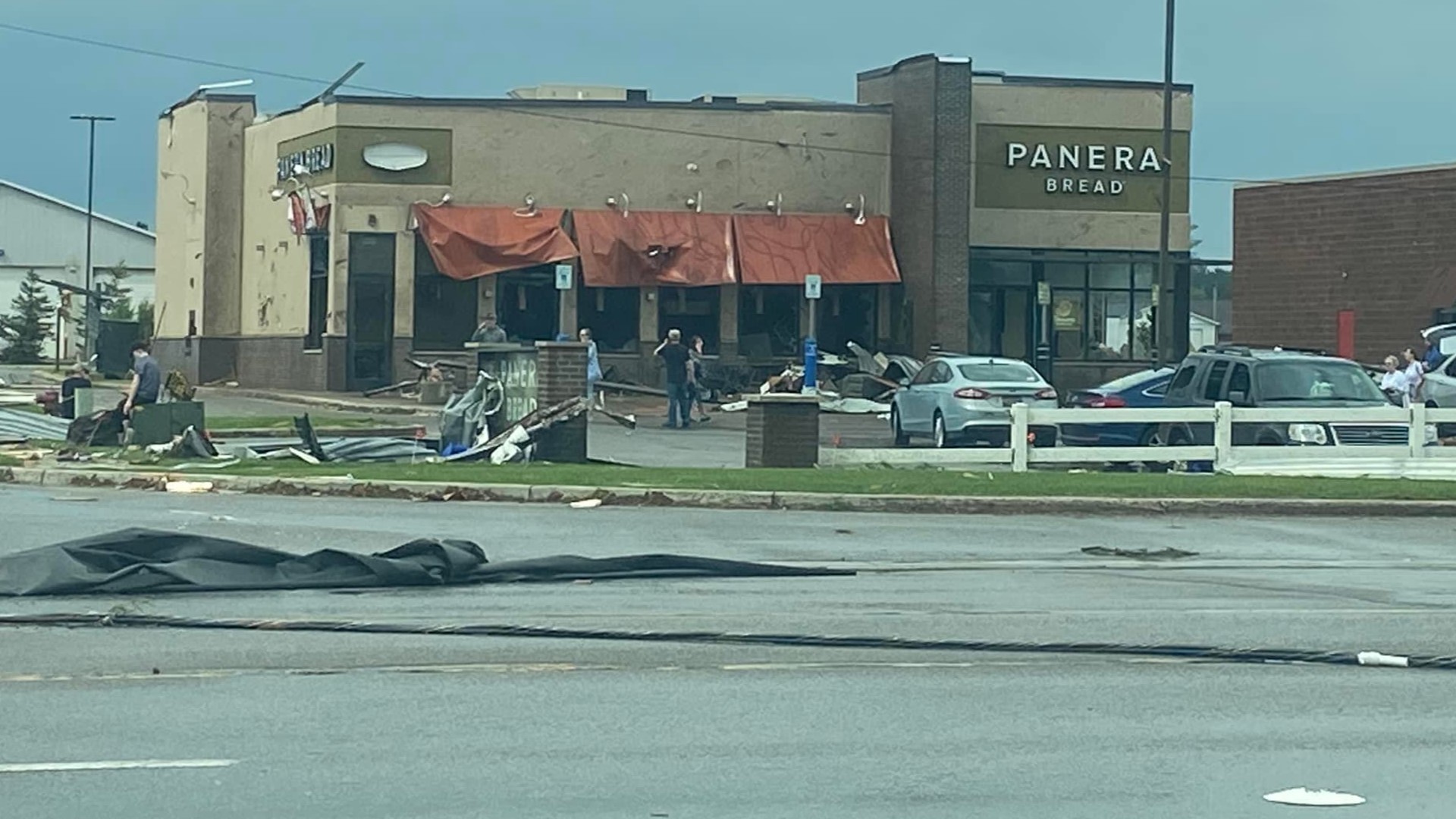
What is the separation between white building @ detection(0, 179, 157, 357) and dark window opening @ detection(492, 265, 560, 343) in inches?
2273

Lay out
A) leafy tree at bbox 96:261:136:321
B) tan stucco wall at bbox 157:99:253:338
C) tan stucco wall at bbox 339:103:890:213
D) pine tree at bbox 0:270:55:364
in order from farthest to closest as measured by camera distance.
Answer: pine tree at bbox 0:270:55:364 → leafy tree at bbox 96:261:136:321 → tan stucco wall at bbox 157:99:253:338 → tan stucco wall at bbox 339:103:890:213

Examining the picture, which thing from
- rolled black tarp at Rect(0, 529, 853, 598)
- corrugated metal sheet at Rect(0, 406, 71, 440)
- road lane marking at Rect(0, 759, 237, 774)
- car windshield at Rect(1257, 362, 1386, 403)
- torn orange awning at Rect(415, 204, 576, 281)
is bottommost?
road lane marking at Rect(0, 759, 237, 774)

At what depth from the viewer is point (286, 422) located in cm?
3384

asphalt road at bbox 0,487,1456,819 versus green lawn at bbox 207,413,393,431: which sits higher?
green lawn at bbox 207,413,393,431

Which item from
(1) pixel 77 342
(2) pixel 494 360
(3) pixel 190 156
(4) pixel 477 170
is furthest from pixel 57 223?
(2) pixel 494 360

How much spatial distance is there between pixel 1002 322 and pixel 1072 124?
4.75m

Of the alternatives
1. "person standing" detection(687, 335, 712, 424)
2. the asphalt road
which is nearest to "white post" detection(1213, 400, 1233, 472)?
the asphalt road

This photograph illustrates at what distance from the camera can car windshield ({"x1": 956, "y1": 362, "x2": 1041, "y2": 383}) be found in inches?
1206

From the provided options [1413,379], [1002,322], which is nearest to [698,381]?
[1413,379]

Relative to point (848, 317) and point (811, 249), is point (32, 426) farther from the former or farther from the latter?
point (848, 317)

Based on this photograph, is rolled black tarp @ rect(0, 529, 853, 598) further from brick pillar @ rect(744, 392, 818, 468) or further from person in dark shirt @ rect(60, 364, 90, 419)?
person in dark shirt @ rect(60, 364, 90, 419)

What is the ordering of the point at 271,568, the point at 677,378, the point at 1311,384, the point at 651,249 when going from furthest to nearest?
the point at 651,249, the point at 677,378, the point at 1311,384, the point at 271,568

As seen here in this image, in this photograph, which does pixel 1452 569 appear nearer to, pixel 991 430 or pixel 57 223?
pixel 991 430

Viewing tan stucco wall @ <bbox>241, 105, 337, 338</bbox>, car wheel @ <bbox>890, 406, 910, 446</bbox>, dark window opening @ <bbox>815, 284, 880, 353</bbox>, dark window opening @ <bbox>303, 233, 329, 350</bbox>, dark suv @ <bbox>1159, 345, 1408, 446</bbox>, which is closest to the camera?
dark suv @ <bbox>1159, 345, 1408, 446</bbox>
